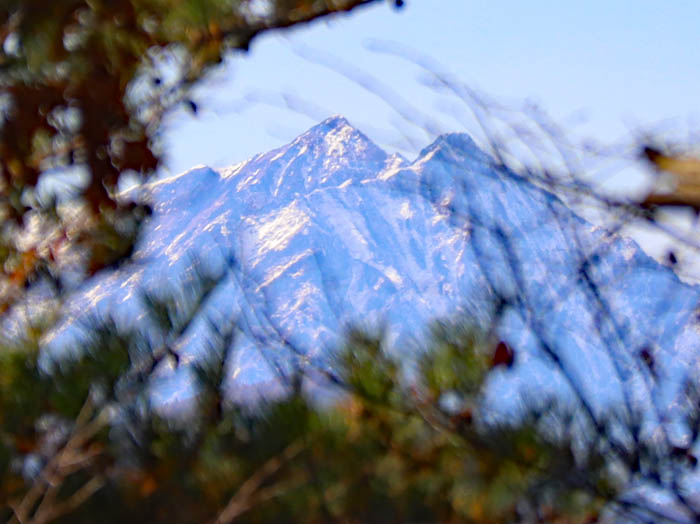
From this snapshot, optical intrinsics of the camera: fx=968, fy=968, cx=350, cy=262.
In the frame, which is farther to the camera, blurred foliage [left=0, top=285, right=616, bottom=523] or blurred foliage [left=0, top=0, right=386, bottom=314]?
blurred foliage [left=0, top=0, right=386, bottom=314]

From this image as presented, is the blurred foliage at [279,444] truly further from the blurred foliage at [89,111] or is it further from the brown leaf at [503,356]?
the blurred foliage at [89,111]

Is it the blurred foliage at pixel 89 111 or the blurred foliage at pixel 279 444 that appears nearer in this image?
the blurred foliage at pixel 279 444

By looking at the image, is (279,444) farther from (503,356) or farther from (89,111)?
(89,111)

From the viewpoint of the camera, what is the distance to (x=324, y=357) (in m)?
2.69

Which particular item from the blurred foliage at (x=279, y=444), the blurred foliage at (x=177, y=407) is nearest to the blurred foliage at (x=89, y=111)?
the blurred foliage at (x=177, y=407)

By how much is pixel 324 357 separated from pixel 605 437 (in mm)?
816

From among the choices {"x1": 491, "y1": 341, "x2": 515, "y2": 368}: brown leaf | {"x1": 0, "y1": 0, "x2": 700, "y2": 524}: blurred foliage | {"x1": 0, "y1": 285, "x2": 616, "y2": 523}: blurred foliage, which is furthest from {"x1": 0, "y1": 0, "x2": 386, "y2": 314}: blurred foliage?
{"x1": 491, "y1": 341, "x2": 515, "y2": 368}: brown leaf

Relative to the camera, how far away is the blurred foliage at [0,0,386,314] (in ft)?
10.0

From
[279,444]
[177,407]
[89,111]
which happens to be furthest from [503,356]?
[89,111]

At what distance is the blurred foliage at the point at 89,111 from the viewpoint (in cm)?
305

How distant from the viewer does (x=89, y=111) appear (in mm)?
3105

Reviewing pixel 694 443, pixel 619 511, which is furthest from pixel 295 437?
pixel 694 443

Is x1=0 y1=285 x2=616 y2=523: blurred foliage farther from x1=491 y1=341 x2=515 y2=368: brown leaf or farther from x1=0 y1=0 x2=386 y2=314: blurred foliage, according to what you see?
x1=0 y1=0 x2=386 y2=314: blurred foliage

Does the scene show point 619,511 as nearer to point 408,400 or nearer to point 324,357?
point 408,400
